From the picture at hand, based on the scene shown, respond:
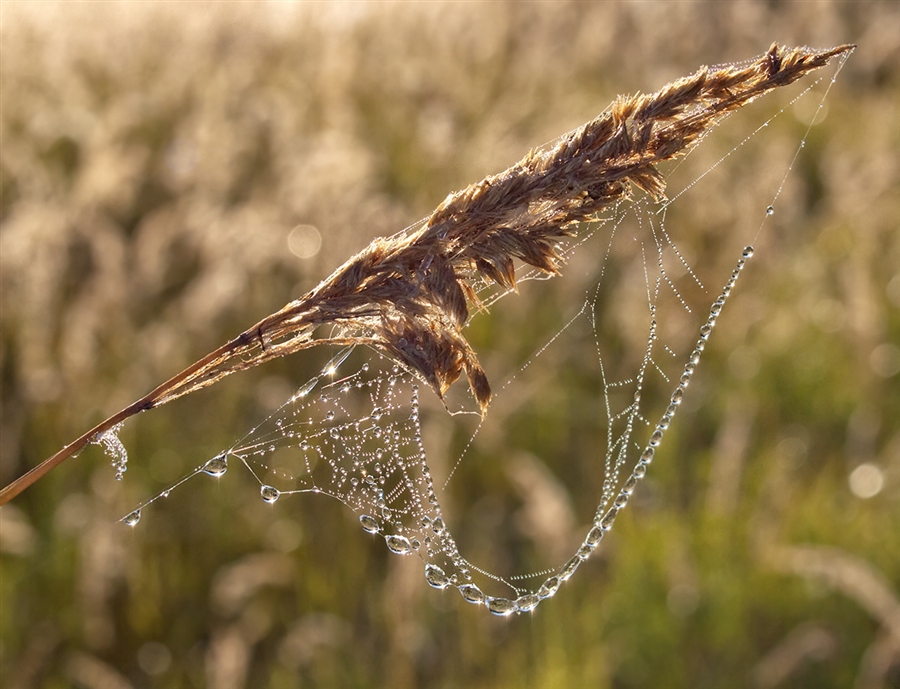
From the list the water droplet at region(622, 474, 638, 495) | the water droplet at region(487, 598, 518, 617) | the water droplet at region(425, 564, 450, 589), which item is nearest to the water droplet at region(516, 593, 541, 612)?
the water droplet at region(487, 598, 518, 617)

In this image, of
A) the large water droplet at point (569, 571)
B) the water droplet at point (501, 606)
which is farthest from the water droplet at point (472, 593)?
the large water droplet at point (569, 571)

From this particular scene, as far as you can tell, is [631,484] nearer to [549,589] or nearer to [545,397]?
[549,589]

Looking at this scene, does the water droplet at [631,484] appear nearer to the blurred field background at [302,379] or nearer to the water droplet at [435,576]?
the water droplet at [435,576]

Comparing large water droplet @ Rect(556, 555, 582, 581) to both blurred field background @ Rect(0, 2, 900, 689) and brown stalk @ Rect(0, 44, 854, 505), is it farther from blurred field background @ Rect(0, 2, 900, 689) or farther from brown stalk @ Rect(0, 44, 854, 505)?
blurred field background @ Rect(0, 2, 900, 689)

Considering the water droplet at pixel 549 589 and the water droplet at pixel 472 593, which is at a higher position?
the water droplet at pixel 472 593

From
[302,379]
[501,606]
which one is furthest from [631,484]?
[302,379]
